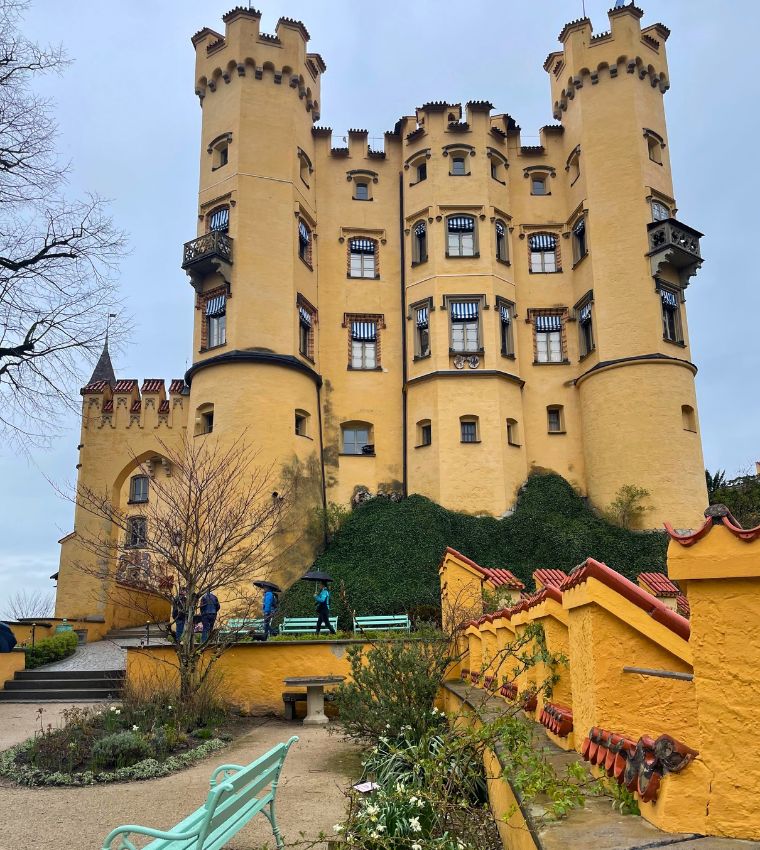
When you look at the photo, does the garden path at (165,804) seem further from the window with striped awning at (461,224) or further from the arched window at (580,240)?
the arched window at (580,240)

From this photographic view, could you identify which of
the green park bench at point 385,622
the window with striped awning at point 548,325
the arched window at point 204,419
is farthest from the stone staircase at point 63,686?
the window with striped awning at point 548,325

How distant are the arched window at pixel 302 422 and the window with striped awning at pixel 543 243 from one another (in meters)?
11.6

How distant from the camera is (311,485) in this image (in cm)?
2808

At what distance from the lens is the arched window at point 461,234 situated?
101ft

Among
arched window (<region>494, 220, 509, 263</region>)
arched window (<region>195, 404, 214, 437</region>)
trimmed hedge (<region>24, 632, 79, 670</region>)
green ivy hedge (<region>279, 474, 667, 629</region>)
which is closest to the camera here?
trimmed hedge (<region>24, 632, 79, 670</region>)

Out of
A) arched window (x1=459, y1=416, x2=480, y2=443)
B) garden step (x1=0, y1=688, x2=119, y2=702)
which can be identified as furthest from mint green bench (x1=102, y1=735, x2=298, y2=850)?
arched window (x1=459, y1=416, x2=480, y2=443)

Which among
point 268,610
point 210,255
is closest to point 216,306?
point 210,255

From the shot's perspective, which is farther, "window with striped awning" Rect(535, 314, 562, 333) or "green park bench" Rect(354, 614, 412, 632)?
"window with striped awning" Rect(535, 314, 562, 333)

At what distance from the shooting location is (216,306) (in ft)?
94.1

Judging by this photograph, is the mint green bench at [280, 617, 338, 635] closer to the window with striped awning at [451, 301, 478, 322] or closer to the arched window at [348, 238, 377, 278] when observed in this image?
the window with striped awning at [451, 301, 478, 322]

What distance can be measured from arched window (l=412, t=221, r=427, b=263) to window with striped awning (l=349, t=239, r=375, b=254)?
69.4 inches

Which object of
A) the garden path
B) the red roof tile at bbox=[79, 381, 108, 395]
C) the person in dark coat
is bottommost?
the garden path

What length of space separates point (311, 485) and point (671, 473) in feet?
40.3

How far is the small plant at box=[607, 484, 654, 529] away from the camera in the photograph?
26.9m
